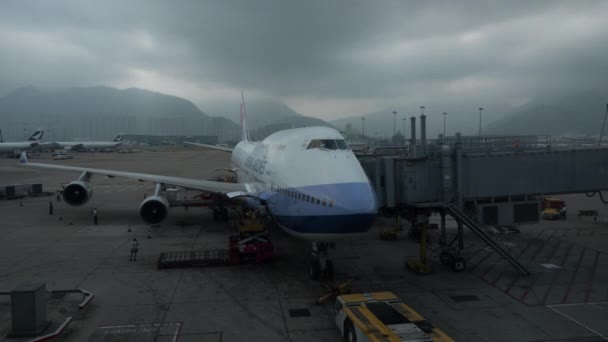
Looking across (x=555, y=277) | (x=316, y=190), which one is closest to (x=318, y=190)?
(x=316, y=190)

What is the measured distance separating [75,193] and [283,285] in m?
19.4

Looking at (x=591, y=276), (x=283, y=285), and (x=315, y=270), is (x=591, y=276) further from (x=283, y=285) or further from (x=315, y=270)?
(x=283, y=285)

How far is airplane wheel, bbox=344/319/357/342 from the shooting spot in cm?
1102

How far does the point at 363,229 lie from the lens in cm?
1341

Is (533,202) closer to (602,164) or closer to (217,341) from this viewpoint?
(602,164)

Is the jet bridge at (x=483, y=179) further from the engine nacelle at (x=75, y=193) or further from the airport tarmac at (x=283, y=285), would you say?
the engine nacelle at (x=75, y=193)

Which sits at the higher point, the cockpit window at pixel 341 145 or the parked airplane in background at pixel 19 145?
the parked airplane in background at pixel 19 145

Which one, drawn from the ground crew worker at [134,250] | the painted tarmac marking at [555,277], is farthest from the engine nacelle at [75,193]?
the painted tarmac marking at [555,277]

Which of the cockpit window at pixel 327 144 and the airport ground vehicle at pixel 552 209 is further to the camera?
the airport ground vehicle at pixel 552 209

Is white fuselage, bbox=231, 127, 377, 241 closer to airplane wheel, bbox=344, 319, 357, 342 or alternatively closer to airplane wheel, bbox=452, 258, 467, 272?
airplane wheel, bbox=344, 319, 357, 342

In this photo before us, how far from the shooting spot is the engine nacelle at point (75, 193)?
28.2 meters

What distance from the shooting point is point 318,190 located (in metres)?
13.9

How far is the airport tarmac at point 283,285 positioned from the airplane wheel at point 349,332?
585 mm

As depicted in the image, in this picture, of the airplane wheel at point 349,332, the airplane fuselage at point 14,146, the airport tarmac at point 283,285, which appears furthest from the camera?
the airplane fuselage at point 14,146
